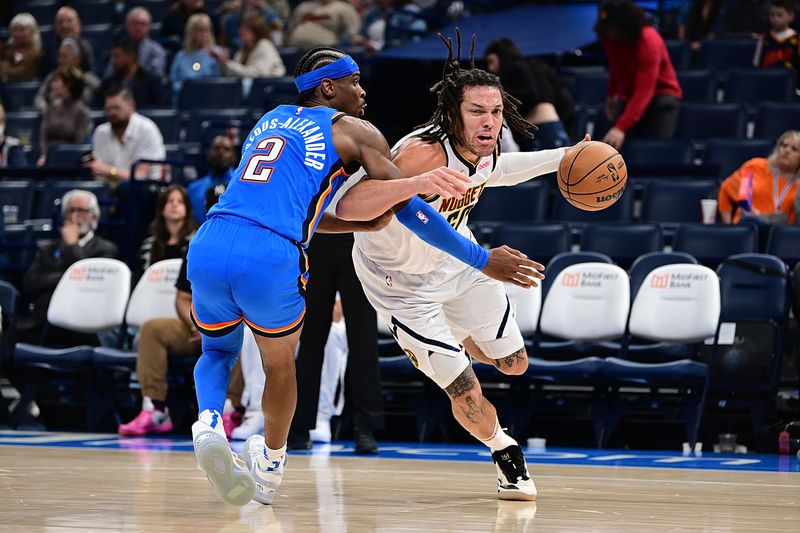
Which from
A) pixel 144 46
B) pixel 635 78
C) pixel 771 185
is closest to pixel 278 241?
pixel 771 185

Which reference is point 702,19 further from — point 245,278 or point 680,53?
point 245,278

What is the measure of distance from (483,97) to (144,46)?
8.94m

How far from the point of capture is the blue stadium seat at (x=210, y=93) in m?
12.5

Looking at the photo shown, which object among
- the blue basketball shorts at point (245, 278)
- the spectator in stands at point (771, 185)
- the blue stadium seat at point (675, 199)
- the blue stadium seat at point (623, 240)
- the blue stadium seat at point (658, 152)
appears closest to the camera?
the blue basketball shorts at point (245, 278)

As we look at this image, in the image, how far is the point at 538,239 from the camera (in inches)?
350

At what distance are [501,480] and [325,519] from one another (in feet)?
3.35

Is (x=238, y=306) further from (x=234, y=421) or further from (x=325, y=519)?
(x=234, y=421)

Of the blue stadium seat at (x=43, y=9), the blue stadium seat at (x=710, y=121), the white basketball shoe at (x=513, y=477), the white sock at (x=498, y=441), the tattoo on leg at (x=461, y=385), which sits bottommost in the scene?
the white basketball shoe at (x=513, y=477)

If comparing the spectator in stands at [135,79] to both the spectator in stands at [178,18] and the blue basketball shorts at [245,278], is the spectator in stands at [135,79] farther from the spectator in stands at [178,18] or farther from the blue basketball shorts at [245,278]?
the blue basketball shorts at [245,278]

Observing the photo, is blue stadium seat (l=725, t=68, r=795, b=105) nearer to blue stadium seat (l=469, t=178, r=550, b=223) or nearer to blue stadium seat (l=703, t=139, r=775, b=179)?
blue stadium seat (l=703, t=139, r=775, b=179)

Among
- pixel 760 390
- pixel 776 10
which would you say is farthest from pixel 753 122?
pixel 760 390

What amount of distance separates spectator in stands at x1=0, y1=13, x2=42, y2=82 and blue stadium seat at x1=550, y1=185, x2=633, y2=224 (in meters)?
7.01

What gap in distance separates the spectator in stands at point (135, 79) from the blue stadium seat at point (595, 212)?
496cm

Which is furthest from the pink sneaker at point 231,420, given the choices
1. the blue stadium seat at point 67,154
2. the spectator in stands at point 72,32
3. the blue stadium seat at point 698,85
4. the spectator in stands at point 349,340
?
the spectator in stands at point 72,32
